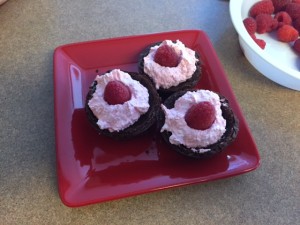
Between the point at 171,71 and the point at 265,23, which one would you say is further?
the point at 265,23

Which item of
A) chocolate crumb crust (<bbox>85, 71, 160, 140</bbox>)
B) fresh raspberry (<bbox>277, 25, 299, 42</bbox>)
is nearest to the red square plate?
chocolate crumb crust (<bbox>85, 71, 160, 140</bbox>)

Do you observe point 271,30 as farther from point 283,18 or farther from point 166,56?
point 166,56

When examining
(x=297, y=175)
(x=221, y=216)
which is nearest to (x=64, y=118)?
(x=221, y=216)

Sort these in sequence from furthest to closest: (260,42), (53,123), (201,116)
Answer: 1. (260,42)
2. (53,123)
3. (201,116)

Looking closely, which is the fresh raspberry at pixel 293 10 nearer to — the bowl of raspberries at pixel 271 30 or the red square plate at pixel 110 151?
the bowl of raspberries at pixel 271 30

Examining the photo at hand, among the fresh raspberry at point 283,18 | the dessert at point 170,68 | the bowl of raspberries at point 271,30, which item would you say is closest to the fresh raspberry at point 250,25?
the bowl of raspberries at point 271,30

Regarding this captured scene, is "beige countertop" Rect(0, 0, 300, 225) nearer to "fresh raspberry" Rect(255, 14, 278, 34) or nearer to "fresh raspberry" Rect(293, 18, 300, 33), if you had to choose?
"fresh raspberry" Rect(255, 14, 278, 34)

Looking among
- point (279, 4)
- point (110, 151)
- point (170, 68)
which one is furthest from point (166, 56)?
point (279, 4)
